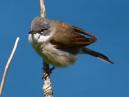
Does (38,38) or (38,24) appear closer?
(38,24)

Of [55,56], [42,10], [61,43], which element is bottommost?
[42,10]

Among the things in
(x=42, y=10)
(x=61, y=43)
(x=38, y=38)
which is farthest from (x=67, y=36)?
(x=42, y=10)

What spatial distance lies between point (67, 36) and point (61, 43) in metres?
0.12

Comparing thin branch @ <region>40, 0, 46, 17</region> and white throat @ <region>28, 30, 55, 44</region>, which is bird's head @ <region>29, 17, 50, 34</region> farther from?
thin branch @ <region>40, 0, 46, 17</region>

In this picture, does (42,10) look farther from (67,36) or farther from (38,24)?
(67,36)

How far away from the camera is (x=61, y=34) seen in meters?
4.33

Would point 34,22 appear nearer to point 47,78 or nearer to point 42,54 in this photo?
point 42,54

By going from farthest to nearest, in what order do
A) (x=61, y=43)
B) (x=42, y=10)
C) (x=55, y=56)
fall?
(x=61, y=43), (x=55, y=56), (x=42, y=10)

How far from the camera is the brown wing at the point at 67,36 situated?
14.1 ft

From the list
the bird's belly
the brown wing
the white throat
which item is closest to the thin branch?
the white throat

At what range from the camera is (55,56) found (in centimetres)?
424

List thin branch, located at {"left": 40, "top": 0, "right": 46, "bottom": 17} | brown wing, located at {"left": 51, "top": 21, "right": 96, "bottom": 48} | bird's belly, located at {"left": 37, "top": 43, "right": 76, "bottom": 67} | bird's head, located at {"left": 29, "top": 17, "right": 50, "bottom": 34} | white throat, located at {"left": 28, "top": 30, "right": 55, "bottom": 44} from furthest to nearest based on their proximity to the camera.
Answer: brown wing, located at {"left": 51, "top": 21, "right": 96, "bottom": 48}, bird's belly, located at {"left": 37, "top": 43, "right": 76, "bottom": 67}, white throat, located at {"left": 28, "top": 30, "right": 55, "bottom": 44}, bird's head, located at {"left": 29, "top": 17, "right": 50, "bottom": 34}, thin branch, located at {"left": 40, "top": 0, "right": 46, "bottom": 17}

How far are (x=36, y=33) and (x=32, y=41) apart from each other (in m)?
0.11

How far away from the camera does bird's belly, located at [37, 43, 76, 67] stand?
4.00 m
